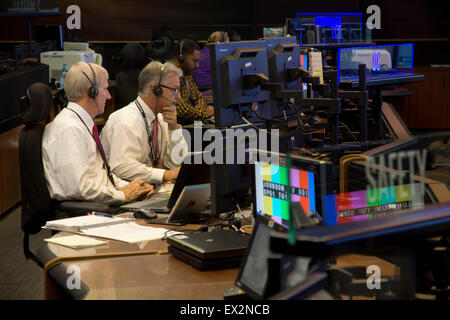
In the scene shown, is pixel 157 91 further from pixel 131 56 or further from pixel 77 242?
pixel 131 56

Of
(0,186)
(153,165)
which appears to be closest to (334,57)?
(153,165)

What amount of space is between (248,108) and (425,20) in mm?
7505

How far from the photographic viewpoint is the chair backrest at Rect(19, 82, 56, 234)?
296cm

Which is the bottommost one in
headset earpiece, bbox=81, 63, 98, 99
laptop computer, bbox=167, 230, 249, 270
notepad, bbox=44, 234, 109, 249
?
notepad, bbox=44, 234, 109, 249

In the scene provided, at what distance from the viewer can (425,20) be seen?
9.35m

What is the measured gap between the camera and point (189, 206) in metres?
2.54

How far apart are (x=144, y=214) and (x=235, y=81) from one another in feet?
2.18

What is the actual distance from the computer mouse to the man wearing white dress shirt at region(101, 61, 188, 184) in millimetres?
767

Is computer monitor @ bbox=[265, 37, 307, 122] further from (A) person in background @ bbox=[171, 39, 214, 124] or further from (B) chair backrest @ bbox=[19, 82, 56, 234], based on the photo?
(A) person in background @ bbox=[171, 39, 214, 124]

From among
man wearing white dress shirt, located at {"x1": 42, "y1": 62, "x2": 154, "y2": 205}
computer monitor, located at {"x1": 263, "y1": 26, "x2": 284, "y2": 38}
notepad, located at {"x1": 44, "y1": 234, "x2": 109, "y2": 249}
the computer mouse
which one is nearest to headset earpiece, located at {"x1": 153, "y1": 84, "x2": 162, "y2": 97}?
man wearing white dress shirt, located at {"x1": 42, "y1": 62, "x2": 154, "y2": 205}

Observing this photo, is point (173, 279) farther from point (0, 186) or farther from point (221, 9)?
point (221, 9)

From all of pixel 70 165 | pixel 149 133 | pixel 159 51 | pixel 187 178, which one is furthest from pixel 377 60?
pixel 159 51

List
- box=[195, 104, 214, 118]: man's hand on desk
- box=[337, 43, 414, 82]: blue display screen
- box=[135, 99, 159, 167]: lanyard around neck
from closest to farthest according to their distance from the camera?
box=[135, 99, 159, 167]: lanyard around neck
box=[337, 43, 414, 82]: blue display screen
box=[195, 104, 214, 118]: man's hand on desk

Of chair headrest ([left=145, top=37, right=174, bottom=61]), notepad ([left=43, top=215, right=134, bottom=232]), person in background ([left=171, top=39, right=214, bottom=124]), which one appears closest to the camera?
notepad ([left=43, top=215, right=134, bottom=232])
